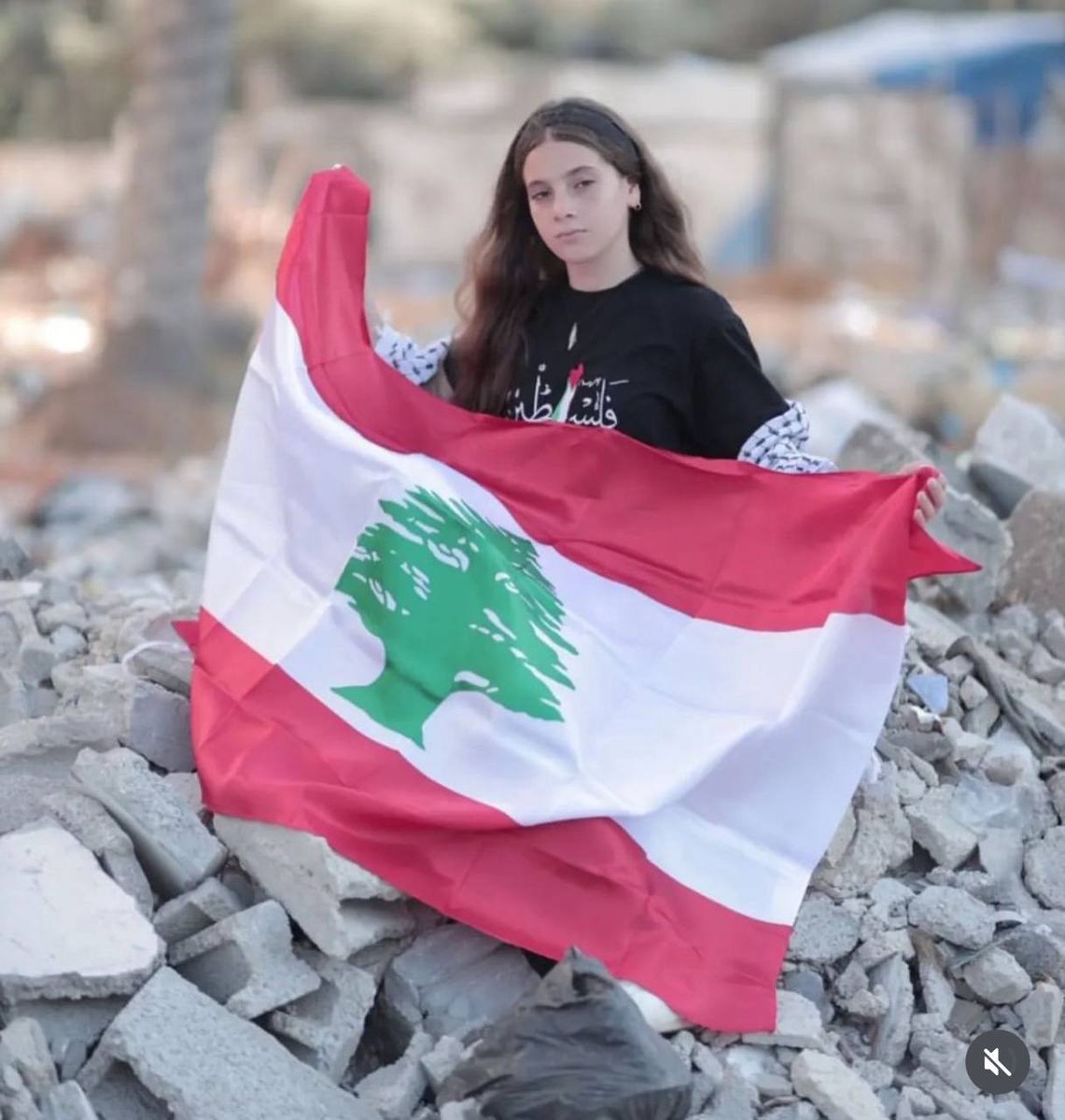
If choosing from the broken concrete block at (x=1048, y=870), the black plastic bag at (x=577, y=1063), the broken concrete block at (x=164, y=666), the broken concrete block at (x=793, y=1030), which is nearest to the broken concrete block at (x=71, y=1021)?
the black plastic bag at (x=577, y=1063)

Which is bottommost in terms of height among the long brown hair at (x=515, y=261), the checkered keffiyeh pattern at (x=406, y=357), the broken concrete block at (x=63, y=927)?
the broken concrete block at (x=63, y=927)

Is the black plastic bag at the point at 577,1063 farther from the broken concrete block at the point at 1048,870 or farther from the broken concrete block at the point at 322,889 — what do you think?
the broken concrete block at the point at 1048,870

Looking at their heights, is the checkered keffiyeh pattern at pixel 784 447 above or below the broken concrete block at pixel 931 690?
above

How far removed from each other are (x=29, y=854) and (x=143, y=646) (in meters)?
0.82

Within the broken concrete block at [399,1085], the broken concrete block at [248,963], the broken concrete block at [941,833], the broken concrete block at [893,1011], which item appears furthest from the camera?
the broken concrete block at [941,833]

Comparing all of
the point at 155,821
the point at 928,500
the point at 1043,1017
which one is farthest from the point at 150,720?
the point at 1043,1017

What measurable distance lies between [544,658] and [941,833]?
930 mm

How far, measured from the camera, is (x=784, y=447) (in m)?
3.95

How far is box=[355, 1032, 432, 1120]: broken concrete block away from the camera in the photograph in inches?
124

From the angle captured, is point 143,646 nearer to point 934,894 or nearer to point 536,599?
point 536,599

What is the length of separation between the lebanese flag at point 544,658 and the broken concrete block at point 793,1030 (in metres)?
0.04

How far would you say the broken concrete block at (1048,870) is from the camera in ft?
12.9

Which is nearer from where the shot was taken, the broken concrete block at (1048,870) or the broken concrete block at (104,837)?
the broken concrete block at (104,837)

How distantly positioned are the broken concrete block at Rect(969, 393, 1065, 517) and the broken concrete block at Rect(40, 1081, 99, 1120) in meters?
3.37
